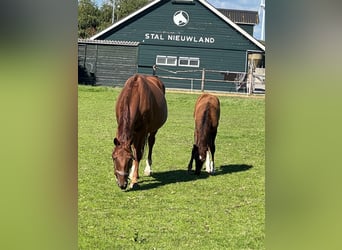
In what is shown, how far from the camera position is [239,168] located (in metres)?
2.63

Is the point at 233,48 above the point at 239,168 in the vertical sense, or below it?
above

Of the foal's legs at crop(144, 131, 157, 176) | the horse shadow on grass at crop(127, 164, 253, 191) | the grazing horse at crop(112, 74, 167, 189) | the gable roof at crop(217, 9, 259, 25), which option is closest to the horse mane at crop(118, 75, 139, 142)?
the grazing horse at crop(112, 74, 167, 189)

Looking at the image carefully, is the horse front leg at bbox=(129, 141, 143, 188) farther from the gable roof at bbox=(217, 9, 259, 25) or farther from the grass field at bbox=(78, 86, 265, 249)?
the gable roof at bbox=(217, 9, 259, 25)

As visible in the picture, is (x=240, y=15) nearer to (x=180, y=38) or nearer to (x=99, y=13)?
(x=180, y=38)

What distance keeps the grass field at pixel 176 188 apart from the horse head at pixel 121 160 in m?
0.05

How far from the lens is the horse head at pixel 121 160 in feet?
8.23

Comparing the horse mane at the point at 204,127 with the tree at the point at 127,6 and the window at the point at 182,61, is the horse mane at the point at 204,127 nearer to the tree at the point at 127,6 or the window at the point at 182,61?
the window at the point at 182,61

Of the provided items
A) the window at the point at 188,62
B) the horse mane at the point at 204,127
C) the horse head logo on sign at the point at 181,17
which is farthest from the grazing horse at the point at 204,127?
the horse head logo on sign at the point at 181,17

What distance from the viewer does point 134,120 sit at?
8.24 ft

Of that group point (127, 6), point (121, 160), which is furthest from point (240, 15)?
point (121, 160)

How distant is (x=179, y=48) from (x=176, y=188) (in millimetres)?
689
